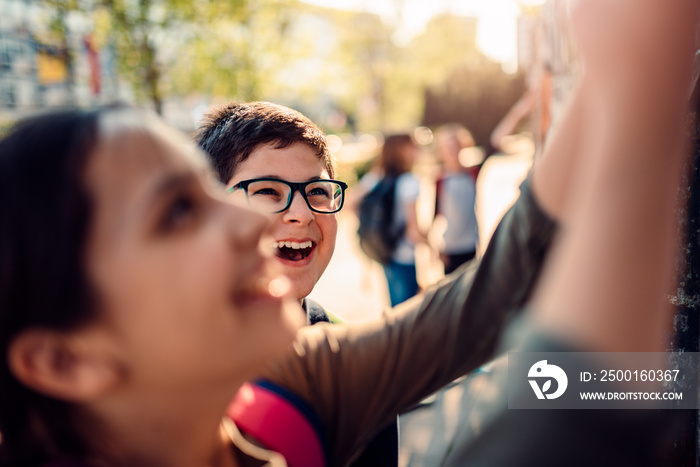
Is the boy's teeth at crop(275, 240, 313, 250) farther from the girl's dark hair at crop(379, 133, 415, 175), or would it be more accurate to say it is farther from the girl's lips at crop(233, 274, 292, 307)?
the girl's dark hair at crop(379, 133, 415, 175)

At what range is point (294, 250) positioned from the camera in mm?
1314

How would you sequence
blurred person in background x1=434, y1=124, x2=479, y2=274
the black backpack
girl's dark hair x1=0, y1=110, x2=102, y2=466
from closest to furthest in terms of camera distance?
girl's dark hair x1=0, y1=110, x2=102, y2=466 → the black backpack → blurred person in background x1=434, y1=124, x2=479, y2=274

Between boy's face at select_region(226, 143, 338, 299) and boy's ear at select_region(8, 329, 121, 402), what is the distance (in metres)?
0.57

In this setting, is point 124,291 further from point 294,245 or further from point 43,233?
point 294,245

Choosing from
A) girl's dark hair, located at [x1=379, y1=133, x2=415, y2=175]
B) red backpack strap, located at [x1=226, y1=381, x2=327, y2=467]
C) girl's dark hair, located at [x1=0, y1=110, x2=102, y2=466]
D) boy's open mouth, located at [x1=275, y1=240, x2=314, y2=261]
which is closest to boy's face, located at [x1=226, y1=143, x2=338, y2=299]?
boy's open mouth, located at [x1=275, y1=240, x2=314, y2=261]

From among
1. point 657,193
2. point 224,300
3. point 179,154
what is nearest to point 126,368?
point 224,300

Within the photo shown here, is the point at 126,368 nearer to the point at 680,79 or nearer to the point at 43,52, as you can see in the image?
the point at 680,79

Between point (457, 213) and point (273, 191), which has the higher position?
point (273, 191)

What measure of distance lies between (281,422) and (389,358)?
25cm

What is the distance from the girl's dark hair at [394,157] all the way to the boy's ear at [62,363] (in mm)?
4134

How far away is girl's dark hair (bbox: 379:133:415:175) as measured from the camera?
4711 mm

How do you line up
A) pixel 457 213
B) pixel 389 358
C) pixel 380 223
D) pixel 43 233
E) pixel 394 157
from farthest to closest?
pixel 457 213
pixel 394 157
pixel 380 223
pixel 389 358
pixel 43 233

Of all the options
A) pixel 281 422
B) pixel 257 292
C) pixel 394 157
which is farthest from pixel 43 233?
pixel 394 157

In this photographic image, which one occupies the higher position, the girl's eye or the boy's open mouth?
the girl's eye
